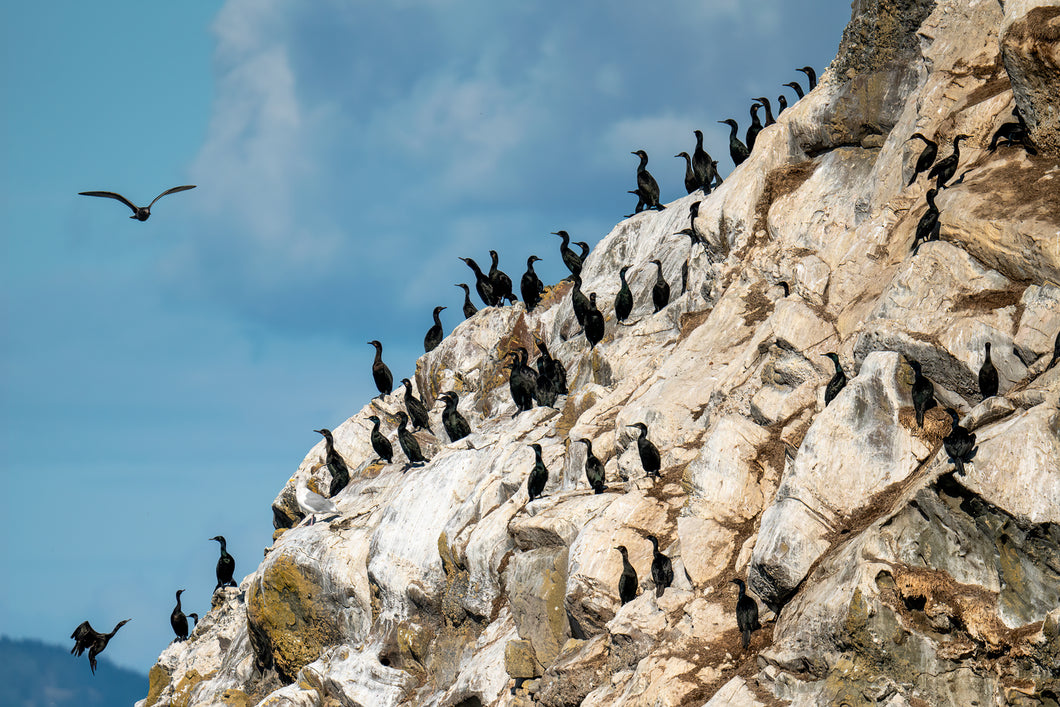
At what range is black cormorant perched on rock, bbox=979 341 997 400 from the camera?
62.5 ft

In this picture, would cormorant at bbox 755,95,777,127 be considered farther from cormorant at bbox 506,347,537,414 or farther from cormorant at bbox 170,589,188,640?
cormorant at bbox 170,589,188,640

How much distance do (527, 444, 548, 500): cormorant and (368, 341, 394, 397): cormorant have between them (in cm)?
1407

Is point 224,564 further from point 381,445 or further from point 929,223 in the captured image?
point 929,223

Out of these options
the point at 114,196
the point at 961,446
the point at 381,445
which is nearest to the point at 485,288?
the point at 381,445

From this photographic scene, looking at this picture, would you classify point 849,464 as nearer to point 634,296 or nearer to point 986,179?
point 986,179

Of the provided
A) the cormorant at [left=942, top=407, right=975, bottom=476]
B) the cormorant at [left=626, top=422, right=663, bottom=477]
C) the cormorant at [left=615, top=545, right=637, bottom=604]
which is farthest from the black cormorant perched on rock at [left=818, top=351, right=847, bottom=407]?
the cormorant at [left=615, top=545, right=637, bottom=604]

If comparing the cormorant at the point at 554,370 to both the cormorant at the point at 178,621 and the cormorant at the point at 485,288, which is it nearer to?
the cormorant at the point at 485,288

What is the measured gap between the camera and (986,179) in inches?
873

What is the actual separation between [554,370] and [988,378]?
15026mm

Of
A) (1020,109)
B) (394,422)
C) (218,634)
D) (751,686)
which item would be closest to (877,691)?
(751,686)

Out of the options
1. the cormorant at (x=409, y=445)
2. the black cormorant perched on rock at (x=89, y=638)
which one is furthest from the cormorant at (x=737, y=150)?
the black cormorant perched on rock at (x=89, y=638)

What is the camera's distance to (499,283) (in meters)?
38.8

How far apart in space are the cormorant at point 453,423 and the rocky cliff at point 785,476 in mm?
630

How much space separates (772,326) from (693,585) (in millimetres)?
6514
